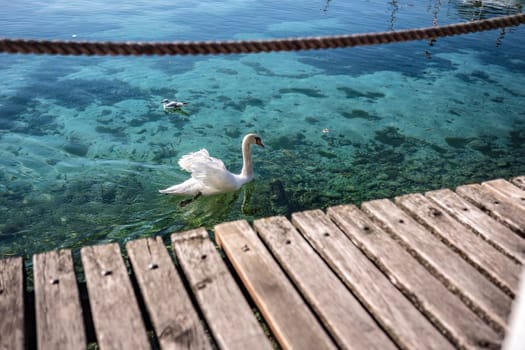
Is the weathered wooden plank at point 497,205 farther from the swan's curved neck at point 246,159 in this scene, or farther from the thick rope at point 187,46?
the swan's curved neck at point 246,159

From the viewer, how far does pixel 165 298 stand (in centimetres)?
247

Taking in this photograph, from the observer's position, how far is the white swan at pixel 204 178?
6477mm

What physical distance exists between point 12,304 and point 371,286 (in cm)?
187

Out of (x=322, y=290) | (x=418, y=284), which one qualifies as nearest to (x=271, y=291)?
(x=322, y=290)

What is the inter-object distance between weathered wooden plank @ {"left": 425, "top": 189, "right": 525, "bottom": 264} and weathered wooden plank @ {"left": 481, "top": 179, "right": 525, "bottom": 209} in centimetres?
35

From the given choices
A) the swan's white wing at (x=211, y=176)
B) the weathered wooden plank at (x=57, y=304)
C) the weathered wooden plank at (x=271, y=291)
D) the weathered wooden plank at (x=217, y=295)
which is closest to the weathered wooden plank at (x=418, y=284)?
the weathered wooden plank at (x=271, y=291)

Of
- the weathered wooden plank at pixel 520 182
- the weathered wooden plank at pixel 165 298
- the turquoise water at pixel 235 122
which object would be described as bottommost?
the turquoise water at pixel 235 122

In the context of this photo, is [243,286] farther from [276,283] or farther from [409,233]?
[409,233]

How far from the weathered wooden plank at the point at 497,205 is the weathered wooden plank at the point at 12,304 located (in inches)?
119

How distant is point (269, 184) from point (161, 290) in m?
4.98

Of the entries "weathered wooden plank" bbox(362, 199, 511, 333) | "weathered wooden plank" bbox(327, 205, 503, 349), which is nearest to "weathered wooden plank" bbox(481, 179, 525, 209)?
"weathered wooden plank" bbox(362, 199, 511, 333)

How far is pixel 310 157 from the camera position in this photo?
8336 mm

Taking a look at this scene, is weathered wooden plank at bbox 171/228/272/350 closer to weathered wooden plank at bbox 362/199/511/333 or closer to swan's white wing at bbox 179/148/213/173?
weathered wooden plank at bbox 362/199/511/333

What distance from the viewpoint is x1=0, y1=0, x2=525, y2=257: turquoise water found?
22.3ft
